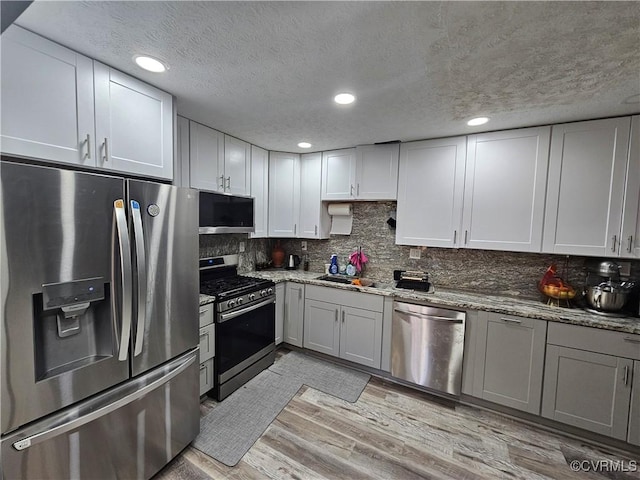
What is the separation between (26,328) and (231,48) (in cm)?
153

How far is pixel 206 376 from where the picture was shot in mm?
2154

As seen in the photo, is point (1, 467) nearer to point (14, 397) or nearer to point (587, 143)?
point (14, 397)

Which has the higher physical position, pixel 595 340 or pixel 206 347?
pixel 595 340

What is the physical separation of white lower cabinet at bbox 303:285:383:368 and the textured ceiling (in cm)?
179

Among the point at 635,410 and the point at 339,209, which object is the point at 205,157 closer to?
the point at 339,209

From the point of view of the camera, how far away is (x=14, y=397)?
1.02m

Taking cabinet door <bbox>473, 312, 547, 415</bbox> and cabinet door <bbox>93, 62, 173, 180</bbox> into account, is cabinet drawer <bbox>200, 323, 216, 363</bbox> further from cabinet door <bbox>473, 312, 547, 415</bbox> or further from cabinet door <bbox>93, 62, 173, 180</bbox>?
cabinet door <bbox>473, 312, 547, 415</bbox>

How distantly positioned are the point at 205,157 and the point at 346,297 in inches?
77.6

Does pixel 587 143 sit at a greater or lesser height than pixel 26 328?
greater

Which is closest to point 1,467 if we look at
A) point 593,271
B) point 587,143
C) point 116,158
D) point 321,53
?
point 116,158

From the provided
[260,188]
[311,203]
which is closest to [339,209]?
[311,203]

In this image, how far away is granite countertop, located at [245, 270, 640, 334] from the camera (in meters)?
1.82

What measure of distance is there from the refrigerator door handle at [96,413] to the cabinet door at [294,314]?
150cm

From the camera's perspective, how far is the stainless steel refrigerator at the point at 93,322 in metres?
1.01
